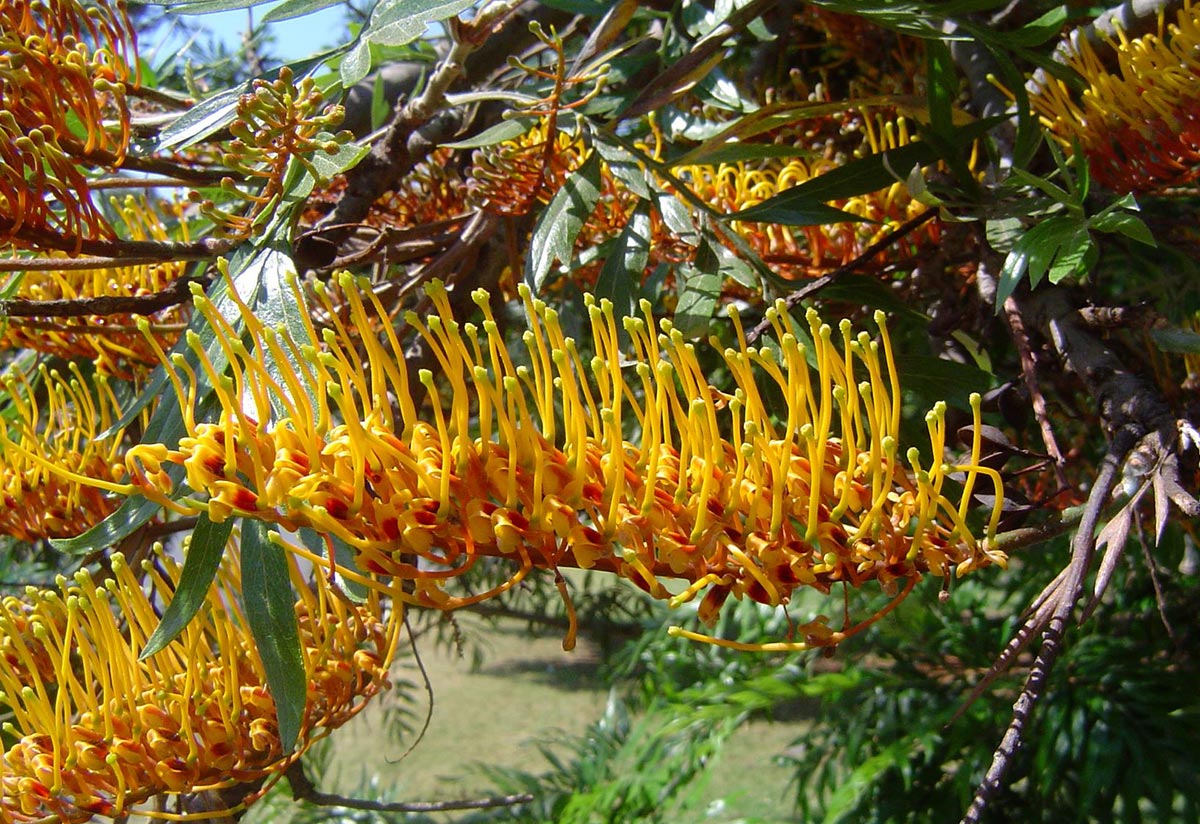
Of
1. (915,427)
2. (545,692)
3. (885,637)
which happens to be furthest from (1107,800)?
(545,692)

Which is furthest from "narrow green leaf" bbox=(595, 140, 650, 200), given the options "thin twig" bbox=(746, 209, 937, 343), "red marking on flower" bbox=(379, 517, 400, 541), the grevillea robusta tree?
"red marking on flower" bbox=(379, 517, 400, 541)

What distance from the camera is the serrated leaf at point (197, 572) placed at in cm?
38

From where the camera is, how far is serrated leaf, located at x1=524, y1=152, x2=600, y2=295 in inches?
21.0

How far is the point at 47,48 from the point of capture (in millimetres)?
440

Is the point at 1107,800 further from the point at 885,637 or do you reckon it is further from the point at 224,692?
the point at 224,692

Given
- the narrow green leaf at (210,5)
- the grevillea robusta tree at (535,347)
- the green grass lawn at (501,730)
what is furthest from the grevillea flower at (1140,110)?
the green grass lawn at (501,730)

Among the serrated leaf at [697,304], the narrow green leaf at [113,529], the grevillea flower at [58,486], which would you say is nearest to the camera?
the narrow green leaf at [113,529]

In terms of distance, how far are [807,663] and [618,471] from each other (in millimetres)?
1639

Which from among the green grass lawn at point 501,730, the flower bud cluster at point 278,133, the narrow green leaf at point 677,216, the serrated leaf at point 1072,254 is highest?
the flower bud cluster at point 278,133

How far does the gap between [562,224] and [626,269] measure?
1.7 inches

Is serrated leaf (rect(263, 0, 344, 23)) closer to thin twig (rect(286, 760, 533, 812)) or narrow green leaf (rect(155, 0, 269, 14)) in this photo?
narrow green leaf (rect(155, 0, 269, 14))

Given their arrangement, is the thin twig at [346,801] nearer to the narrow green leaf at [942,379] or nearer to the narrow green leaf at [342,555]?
the narrow green leaf at [342,555]

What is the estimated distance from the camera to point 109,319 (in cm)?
63

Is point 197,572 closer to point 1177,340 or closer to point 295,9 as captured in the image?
point 295,9
